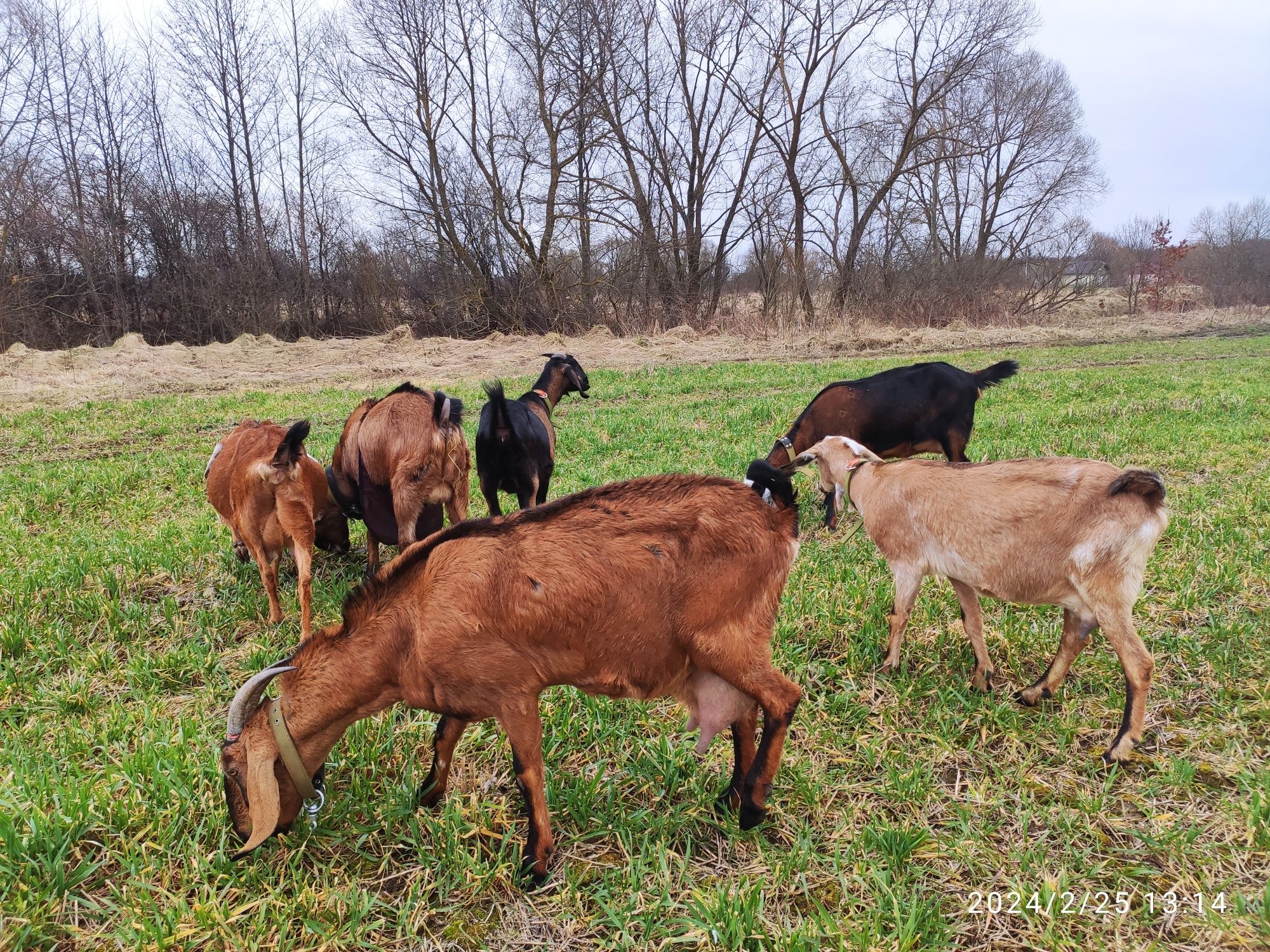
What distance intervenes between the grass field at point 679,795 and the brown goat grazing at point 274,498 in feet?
1.30

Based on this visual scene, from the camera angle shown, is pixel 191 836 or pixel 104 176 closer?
pixel 191 836

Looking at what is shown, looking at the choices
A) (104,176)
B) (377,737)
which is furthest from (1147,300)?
(104,176)

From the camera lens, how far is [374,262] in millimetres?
27719

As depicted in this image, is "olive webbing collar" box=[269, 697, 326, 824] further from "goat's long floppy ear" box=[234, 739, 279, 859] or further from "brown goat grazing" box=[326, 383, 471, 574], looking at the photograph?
"brown goat grazing" box=[326, 383, 471, 574]

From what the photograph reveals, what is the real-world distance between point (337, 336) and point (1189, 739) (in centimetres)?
2918

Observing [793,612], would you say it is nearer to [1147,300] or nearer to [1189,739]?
[1189,739]

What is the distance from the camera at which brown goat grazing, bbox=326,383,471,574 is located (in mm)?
4617

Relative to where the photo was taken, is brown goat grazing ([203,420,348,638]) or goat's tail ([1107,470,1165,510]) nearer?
goat's tail ([1107,470,1165,510])

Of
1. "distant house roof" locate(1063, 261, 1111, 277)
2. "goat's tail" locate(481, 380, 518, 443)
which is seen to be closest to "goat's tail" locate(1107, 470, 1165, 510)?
"goat's tail" locate(481, 380, 518, 443)

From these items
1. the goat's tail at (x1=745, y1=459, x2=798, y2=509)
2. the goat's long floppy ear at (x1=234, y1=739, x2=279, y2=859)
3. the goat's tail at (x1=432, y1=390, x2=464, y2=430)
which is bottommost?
the goat's long floppy ear at (x1=234, y1=739, x2=279, y2=859)

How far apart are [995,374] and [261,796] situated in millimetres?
7127

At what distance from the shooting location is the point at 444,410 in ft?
15.3

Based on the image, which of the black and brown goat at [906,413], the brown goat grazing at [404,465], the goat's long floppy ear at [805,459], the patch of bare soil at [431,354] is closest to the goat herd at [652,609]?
the goat's long floppy ear at [805,459]
